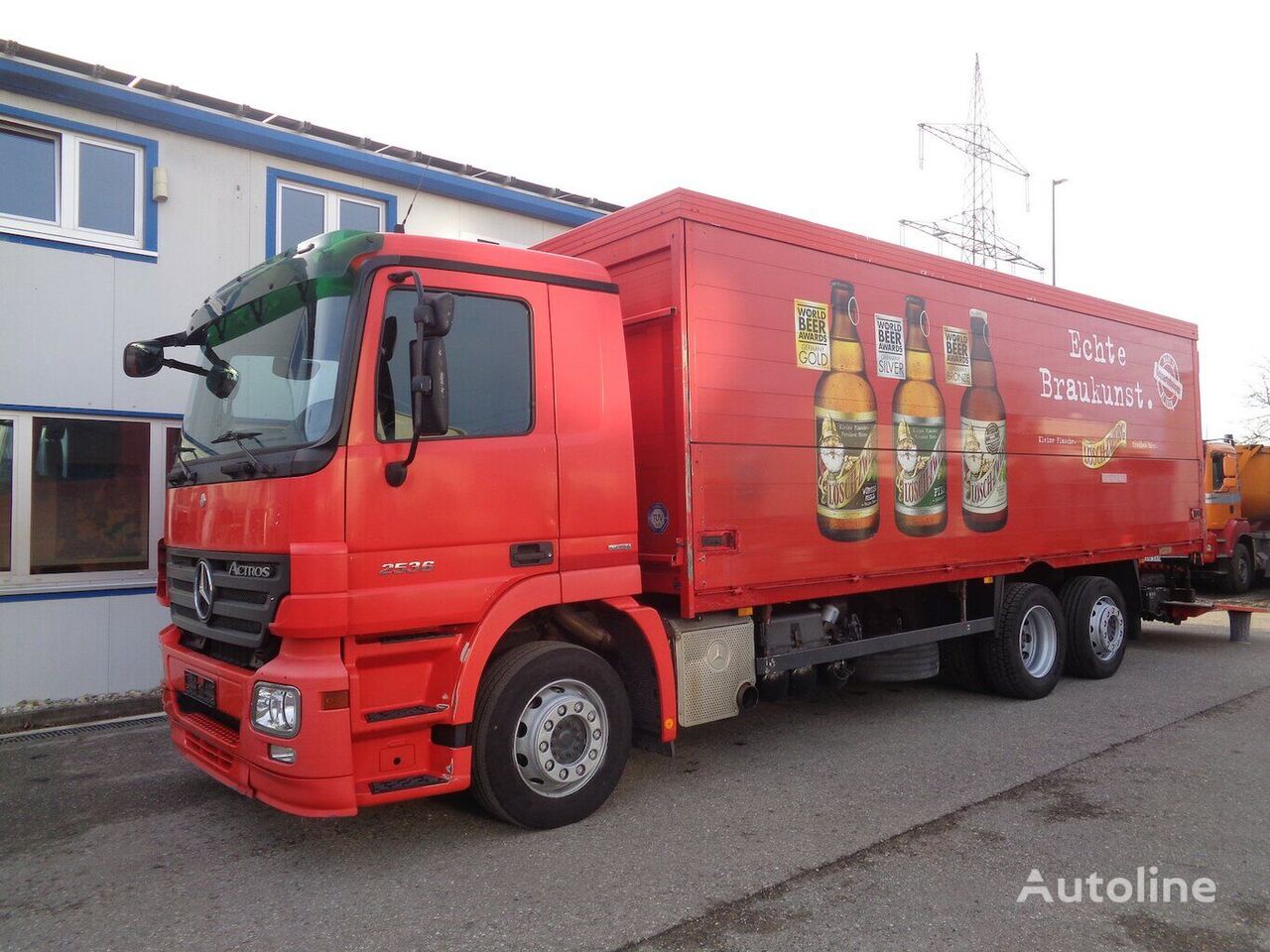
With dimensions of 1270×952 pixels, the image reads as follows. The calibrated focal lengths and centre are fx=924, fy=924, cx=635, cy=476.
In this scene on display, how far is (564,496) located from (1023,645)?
4762mm

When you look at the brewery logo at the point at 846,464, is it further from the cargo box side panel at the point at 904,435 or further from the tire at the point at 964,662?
the tire at the point at 964,662

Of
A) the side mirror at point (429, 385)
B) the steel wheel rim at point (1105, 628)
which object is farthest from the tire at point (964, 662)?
the side mirror at point (429, 385)

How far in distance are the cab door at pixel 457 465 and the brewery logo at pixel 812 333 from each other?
1765 millimetres

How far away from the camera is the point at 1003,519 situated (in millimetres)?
7027

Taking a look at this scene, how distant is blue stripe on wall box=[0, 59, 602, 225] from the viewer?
7363 millimetres

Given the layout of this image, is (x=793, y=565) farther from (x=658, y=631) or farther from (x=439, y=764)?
(x=439, y=764)

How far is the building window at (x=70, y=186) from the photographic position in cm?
740

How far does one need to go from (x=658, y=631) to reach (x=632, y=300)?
187 centimetres

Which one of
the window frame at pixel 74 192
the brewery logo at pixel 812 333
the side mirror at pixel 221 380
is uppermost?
the window frame at pixel 74 192

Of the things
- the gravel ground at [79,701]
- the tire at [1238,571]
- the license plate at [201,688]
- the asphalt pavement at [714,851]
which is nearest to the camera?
the asphalt pavement at [714,851]

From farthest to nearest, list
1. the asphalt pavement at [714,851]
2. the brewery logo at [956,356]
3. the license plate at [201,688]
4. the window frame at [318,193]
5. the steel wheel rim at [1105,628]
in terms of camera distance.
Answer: the window frame at [318,193]
the steel wheel rim at [1105,628]
the brewery logo at [956,356]
the license plate at [201,688]
the asphalt pavement at [714,851]

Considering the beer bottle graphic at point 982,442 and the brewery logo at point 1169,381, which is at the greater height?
the brewery logo at point 1169,381

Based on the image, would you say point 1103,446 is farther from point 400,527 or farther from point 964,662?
point 400,527

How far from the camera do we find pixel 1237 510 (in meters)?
16.7
